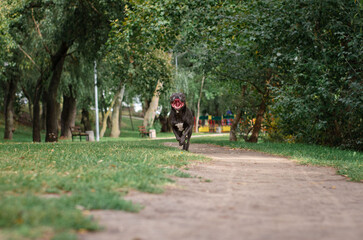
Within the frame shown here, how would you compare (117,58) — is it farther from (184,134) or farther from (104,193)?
(104,193)

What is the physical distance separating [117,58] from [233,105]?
22.9 ft

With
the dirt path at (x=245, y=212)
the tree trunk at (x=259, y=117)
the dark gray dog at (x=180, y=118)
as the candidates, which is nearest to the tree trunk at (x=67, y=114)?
the tree trunk at (x=259, y=117)

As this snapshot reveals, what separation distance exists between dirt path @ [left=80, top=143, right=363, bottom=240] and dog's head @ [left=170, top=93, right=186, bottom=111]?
198 inches

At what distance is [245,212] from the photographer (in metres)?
5.11

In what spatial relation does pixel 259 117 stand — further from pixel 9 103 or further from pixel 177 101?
pixel 9 103

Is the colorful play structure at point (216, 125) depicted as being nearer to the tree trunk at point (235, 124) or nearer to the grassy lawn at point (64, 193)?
the tree trunk at point (235, 124)

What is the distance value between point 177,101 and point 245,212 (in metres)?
8.30

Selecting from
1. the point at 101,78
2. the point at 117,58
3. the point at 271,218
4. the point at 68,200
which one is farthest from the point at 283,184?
the point at 101,78

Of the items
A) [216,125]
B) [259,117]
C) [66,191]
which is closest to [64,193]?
[66,191]

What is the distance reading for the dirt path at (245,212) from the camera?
411 cm

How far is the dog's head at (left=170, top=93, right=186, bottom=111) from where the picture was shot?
1316cm

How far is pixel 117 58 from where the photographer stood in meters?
20.9

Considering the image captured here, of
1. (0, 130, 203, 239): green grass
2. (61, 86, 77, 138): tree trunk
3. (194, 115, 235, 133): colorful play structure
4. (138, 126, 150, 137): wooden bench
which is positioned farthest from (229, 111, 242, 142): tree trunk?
(194, 115, 235, 133): colorful play structure

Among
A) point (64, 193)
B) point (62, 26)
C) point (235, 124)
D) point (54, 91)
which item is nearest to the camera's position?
point (64, 193)
